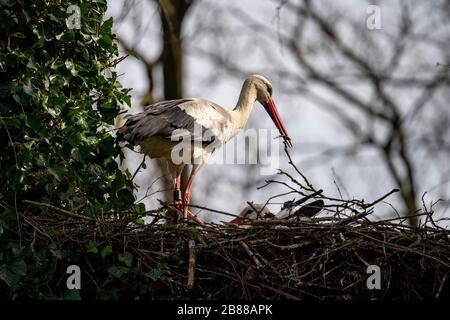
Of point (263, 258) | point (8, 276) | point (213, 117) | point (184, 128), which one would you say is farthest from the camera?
point (213, 117)

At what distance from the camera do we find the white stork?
8.51 metres

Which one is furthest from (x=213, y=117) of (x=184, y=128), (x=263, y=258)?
(x=263, y=258)

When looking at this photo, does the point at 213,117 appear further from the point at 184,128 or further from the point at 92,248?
the point at 92,248

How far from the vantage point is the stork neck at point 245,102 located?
10.1 meters

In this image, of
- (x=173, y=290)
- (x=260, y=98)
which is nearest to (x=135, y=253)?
(x=173, y=290)

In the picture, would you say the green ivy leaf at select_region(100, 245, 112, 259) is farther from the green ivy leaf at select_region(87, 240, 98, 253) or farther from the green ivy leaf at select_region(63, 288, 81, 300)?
the green ivy leaf at select_region(63, 288, 81, 300)

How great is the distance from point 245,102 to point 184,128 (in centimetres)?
145

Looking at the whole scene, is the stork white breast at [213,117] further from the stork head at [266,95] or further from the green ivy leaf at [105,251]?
the green ivy leaf at [105,251]

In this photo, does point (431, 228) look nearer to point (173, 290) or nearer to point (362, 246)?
point (362, 246)

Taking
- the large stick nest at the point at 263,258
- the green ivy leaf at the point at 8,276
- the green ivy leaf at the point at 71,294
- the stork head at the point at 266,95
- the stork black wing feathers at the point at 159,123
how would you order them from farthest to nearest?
1. the stork head at the point at 266,95
2. the stork black wing feathers at the point at 159,123
3. the large stick nest at the point at 263,258
4. the green ivy leaf at the point at 71,294
5. the green ivy leaf at the point at 8,276

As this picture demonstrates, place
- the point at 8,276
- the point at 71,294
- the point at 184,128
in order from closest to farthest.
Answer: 1. the point at 8,276
2. the point at 71,294
3. the point at 184,128

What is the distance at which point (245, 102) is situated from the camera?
10234mm

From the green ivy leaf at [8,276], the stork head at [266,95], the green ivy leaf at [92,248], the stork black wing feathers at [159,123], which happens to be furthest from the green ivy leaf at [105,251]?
the stork head at [266,95]

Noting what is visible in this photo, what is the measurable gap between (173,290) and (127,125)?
6.82 feet
